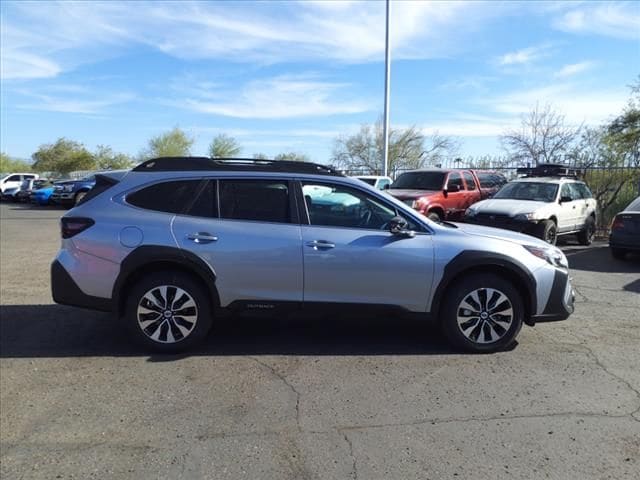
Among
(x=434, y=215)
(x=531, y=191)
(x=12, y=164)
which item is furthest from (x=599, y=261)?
(x=12, y=164)

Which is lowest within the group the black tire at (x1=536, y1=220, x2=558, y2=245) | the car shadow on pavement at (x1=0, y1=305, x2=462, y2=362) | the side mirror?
the car shadow on pavement at (x1=0, y1=305, x2=462, y2=362)

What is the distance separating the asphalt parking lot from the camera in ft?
10.9

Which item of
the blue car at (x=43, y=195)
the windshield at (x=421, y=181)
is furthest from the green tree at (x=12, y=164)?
the windshield at (x=421, y=181)

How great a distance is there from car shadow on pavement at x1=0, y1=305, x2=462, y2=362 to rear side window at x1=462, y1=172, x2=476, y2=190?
378 inches

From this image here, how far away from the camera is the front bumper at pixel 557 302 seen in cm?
523

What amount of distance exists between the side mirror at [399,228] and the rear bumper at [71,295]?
107 inches

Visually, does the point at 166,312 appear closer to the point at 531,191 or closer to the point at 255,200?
the point at 255,200

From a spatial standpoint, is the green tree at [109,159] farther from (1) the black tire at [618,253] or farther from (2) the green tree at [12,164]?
(1) the black tire at [618,253]

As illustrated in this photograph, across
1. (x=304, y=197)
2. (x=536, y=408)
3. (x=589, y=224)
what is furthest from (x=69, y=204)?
(x=536, y=408)

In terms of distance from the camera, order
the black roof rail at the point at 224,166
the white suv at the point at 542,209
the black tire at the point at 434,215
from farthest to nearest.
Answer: the black tire at the point at 434,215 → the white suv at the point at 542,209 → the black roof rail at the point at 224,166

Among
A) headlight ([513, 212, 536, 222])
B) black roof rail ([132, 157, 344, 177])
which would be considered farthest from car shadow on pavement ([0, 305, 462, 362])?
headlight ([513, 212, 536, 222])

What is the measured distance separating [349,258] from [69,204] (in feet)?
83.8

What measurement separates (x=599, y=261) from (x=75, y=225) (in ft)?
32.8

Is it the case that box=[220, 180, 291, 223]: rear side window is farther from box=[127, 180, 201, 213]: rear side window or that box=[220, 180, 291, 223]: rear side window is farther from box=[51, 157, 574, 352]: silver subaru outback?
box=[127, 180, 201, 213]: rear side window
